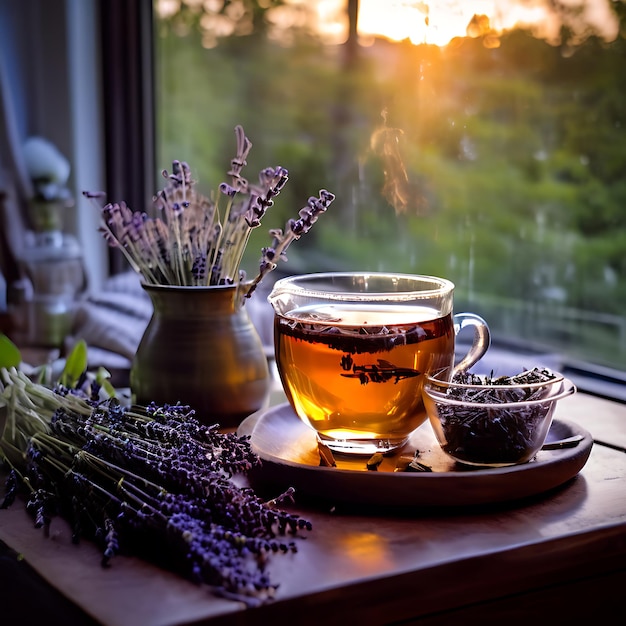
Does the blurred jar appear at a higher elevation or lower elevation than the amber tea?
lower

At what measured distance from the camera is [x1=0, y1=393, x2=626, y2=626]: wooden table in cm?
60

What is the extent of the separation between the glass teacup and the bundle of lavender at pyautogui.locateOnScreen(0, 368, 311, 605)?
0.11 meters

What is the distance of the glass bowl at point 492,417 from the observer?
2.58 ft

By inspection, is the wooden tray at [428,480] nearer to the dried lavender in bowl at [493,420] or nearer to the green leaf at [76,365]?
the dried lavender in bowl at [493,420]

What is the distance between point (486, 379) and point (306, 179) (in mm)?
1287

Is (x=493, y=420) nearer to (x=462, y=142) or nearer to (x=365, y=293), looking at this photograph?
(x=365, y=293)

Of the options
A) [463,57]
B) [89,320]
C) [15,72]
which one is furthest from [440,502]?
[15,72]

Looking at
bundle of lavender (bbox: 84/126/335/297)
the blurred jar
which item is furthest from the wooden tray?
the blurred jar

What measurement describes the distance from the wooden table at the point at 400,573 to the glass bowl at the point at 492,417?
5 cm

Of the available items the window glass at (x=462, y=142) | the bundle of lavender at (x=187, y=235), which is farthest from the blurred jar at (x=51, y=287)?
the bundle of lavender at (x=187, y=235)

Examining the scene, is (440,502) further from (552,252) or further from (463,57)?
(463,57)

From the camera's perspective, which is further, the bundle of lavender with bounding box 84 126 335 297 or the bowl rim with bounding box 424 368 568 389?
the bundle of lavender with bounding box 84 126 335 297

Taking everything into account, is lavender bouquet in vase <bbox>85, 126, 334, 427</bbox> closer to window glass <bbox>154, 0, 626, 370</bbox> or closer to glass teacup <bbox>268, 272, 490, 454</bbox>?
glass teacup <bbox>268, 272, 490, 454</bbox>

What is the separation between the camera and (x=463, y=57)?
1.61 meters
